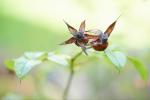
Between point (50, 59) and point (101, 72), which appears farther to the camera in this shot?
point (101, 72)

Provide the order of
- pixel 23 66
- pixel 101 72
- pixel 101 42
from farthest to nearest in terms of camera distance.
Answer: pixel 101 72
pixel 23 66
pixel 101 42

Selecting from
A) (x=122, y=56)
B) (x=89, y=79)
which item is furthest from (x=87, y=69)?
(x=122, y=56)

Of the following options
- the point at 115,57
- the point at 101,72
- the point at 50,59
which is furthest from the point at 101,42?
the point at 101,72

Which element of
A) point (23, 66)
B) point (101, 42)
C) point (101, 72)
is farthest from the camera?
point (101, 72)

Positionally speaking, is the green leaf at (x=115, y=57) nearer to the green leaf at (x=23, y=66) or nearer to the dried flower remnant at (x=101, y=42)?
the dried flower remnant at (x=101, y=42)

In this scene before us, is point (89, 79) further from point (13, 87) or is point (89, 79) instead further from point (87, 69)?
point (13, 87)

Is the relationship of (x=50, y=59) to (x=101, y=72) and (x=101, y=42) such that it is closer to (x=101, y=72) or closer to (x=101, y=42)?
(x=101, y=42)

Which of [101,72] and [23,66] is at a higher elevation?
[23,66]

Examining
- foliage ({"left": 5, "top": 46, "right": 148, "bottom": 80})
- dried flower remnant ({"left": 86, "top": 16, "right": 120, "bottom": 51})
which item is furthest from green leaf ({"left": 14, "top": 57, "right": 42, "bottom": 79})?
dried flower remnant ({"left": 86, "top": 16, "right": 120, "bottom": 51})
